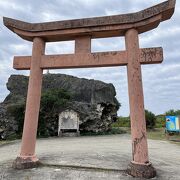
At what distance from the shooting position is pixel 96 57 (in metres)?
5.28

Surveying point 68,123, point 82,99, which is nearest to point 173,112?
point 82,99

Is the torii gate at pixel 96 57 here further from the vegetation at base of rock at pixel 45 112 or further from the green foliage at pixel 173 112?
the green foliage at pixel 173 112

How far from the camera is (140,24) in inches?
203

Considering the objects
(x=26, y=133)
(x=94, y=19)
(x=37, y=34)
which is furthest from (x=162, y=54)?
(x=26, y=133)

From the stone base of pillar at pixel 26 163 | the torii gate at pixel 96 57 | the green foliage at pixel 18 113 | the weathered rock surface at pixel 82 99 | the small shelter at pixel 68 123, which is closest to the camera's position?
the torii gate at pixel 96 57

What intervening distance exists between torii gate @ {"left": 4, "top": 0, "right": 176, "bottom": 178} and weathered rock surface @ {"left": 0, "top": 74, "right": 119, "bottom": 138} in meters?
10.0

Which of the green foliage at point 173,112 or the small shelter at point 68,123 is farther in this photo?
the green foliage at point 173,112

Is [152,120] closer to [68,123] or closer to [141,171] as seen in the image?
[68,123]

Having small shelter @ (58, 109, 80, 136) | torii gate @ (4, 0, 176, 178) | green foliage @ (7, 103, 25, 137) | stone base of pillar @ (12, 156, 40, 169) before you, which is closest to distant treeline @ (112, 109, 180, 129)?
small shelter @ (58, 109, 80, 136)

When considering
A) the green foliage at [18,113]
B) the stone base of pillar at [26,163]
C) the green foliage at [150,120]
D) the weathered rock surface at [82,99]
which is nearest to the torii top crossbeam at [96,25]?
the stone base of pillar at [26,163]

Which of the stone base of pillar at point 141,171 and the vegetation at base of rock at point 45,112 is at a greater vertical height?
the vegetation at base of rock at point 45,112

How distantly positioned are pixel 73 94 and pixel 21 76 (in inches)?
194

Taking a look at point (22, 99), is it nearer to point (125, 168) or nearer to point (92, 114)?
point (92, 114)

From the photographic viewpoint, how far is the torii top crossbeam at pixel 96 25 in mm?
5055
